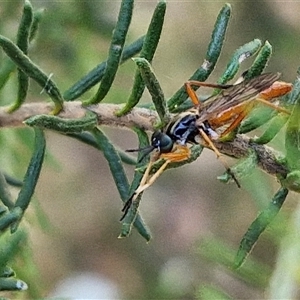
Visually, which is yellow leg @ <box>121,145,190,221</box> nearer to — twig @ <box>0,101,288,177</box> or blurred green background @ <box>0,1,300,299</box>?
twig @ <box>0,101,288,177</box>

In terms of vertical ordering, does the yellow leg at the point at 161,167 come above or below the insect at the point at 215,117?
below

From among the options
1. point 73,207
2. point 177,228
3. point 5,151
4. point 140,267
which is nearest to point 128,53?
point 5,151

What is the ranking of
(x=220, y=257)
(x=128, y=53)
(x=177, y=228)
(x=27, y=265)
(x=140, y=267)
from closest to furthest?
(x=220, y=257) < (x=128, y=53) < (x=27, y=265) < (x=140, y=267) < (x=177, y=228)

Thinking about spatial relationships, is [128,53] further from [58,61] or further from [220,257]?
[58,61]

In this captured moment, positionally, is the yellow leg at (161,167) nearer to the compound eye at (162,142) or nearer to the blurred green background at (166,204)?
the compound eye at (162,142)

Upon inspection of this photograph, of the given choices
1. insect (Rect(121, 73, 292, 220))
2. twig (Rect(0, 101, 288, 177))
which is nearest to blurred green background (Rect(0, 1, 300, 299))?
twig (Rect(0, 101, 288, 177))

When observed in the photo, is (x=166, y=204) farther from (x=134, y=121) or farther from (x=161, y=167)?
(x=161, y=167)

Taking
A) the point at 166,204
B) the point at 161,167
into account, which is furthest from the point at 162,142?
the point at 166,204

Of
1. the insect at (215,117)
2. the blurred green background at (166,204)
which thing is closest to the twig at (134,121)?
the insect at (215,117)
